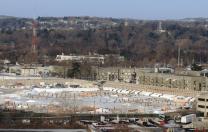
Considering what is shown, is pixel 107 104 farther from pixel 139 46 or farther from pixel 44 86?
pixel 139 46

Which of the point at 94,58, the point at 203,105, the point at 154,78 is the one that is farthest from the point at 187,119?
the point at 94,58

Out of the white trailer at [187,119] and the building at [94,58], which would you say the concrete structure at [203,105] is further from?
the building at [94,58]

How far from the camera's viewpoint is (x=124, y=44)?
5012 centimetres

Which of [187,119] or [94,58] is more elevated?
[187,119]

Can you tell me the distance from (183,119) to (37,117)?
117 inches

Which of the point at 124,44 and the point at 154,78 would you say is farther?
A: the point at 124,44

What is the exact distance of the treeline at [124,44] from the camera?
3803 cm

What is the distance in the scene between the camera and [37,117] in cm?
1413

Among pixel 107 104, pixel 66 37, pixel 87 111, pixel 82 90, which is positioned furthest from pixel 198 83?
pixel 66 37

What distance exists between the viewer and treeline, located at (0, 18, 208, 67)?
38031mm

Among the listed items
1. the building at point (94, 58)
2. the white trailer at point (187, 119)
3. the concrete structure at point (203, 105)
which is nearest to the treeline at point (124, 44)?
the building at point (94, 58)

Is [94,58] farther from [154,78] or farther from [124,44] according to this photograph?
[124,44]

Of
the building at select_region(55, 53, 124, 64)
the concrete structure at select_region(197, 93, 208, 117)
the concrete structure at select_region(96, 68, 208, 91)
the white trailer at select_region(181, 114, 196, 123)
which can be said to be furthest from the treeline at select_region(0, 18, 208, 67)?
the white trailer at select_region(181, 114, 196, 123)

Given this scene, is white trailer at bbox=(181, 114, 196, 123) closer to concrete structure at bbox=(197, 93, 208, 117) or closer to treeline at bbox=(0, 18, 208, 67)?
concrete structure at bbox=(197, 93, 208, 117)
